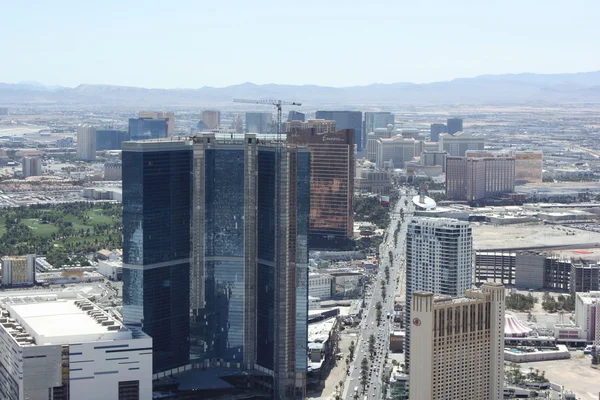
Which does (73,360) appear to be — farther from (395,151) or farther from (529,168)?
(395,151)

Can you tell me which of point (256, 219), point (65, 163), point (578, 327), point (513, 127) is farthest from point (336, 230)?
point (513, 127)

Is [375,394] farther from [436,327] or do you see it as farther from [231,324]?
[436,327]

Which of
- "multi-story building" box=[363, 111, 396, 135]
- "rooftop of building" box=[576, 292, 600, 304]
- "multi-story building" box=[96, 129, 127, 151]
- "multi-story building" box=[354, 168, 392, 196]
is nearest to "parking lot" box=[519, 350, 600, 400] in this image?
"rooftop of building" box=[576, 292, 600, 304]

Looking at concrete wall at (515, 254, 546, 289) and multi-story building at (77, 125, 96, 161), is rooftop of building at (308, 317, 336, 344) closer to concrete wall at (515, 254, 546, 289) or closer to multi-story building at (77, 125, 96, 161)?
concrete wall at (515, 254, 546, 289)

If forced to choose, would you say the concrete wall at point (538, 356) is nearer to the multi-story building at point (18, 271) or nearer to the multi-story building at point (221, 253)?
the multi-story building at point (221, 253)

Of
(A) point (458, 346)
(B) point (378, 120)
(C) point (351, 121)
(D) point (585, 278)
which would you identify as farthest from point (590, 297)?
(B) point (378, 120)
